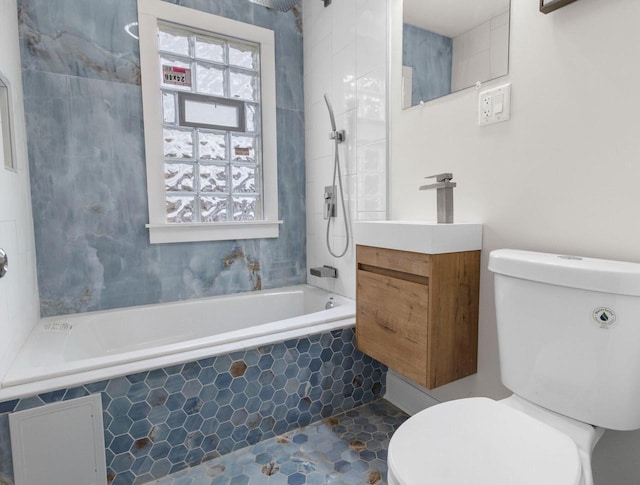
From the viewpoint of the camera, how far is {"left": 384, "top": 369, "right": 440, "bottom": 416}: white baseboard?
173 centimetres

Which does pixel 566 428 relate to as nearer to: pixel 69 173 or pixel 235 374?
pixel 235 374

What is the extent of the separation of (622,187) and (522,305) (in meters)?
0.44

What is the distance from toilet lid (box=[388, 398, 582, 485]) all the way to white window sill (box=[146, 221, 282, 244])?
1.71 meters

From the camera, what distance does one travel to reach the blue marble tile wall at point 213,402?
50.3 inches

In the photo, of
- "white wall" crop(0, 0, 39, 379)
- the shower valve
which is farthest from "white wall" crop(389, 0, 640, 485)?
"white wall" crop(0, 0, 39, 379)

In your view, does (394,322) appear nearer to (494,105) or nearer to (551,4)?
(494,105)

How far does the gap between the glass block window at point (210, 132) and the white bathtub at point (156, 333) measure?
590 millimetres

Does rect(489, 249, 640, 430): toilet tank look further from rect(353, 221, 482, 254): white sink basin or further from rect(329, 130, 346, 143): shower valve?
rect(329, 130, 346, 143): shower valve

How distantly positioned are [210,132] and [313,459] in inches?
76.0

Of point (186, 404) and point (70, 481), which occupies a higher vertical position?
point (186, 404)

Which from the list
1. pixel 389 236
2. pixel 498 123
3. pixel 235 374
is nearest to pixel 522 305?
pixel 389 236

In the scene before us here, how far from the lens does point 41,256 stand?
1.87 meters

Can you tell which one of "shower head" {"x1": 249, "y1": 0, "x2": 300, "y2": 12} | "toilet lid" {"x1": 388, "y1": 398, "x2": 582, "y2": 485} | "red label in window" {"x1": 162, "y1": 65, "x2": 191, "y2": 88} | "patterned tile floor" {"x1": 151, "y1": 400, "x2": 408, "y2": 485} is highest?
"shower head" {"x1": 249, "y1": 0, "x2": 300, "y2": 12}

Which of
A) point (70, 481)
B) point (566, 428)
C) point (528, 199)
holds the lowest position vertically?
point (70, 481)
